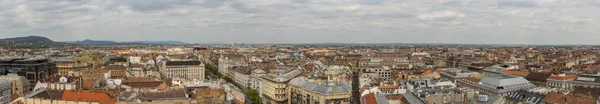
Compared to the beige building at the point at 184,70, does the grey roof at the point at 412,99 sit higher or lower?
higher

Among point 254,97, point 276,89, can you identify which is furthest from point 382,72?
point 254,97

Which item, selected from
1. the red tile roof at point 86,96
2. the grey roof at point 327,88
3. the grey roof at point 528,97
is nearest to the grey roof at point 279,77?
the grey roof at point 327,88

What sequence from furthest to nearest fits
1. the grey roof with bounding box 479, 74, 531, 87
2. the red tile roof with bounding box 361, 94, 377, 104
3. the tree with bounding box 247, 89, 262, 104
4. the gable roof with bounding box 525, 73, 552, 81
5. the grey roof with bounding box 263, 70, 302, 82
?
the gable roof with bounding box 525, 73, 552, 81 < the grey roof with bounding box 263, 70, 302, 82 < the tree with bounding box 247, 89, 262, 104 < the grey roof with bounding box 479, 74, 531, 87 < the red tile roof with bounding box 361, 94, 377, 104

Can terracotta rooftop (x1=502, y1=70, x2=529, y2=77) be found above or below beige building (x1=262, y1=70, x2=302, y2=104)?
above

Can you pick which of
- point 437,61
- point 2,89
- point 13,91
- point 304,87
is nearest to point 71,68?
point 13,91

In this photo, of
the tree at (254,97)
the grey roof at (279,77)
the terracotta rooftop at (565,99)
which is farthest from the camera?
the grey roof at (279,77)

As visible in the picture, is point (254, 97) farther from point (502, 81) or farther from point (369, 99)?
point (502, 81)

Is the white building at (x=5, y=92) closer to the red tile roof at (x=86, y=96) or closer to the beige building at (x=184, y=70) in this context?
the red tile roof at (x=86, y=96)

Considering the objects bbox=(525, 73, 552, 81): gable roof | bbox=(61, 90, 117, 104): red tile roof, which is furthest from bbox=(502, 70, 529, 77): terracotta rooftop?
bbox=(61, 90, 117, 104): red tile roof

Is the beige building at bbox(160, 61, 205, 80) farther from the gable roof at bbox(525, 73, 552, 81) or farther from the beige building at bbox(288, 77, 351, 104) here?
the gable roof at bbox(525, 73, 552, 81)

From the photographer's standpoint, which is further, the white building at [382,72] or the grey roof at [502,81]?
the white building at [382,72]
